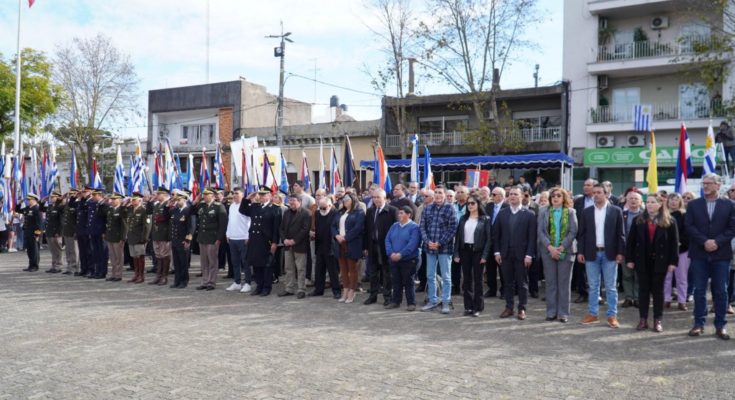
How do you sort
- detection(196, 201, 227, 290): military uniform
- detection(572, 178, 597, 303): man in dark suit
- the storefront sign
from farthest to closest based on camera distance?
1. the storefront sign
2. detection(196, 201, 227, 290): military uniform
3. detection(572, 178, 597, 303): man in dark suit

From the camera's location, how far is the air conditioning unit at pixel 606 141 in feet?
101

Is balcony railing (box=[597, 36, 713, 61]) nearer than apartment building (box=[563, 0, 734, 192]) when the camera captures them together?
No

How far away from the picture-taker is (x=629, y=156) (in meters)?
28.1

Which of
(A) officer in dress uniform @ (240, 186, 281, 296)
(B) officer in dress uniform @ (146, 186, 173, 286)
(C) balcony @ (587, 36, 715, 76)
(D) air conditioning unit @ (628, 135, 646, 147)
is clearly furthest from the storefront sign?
(B) officer in dress uniform @ (146, 186, 173, 286)

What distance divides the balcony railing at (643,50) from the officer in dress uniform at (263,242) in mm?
24680

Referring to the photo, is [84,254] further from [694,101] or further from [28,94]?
[694,101]

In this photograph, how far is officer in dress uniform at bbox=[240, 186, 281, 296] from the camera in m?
11.7

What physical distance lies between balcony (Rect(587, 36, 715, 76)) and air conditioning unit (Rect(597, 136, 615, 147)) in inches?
128

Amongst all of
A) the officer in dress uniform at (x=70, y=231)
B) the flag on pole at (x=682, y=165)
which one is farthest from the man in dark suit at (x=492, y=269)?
the officer in dress uniform at (x=70, y=231)

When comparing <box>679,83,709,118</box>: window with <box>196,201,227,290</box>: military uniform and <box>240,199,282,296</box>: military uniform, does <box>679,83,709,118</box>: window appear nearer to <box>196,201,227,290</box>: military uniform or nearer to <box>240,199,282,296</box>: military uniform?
<box>240,199,282,296</box>: military uniform

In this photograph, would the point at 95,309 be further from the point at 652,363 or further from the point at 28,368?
the point at 652,363

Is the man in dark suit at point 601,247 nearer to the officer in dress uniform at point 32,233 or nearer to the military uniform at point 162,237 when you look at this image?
the military uniform at point 162,237

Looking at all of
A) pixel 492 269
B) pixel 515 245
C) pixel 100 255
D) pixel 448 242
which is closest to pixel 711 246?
pixel 515 245

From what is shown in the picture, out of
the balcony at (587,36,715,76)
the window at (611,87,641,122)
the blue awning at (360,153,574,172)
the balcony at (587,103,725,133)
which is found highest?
the balcony at (587,36,715,76)
